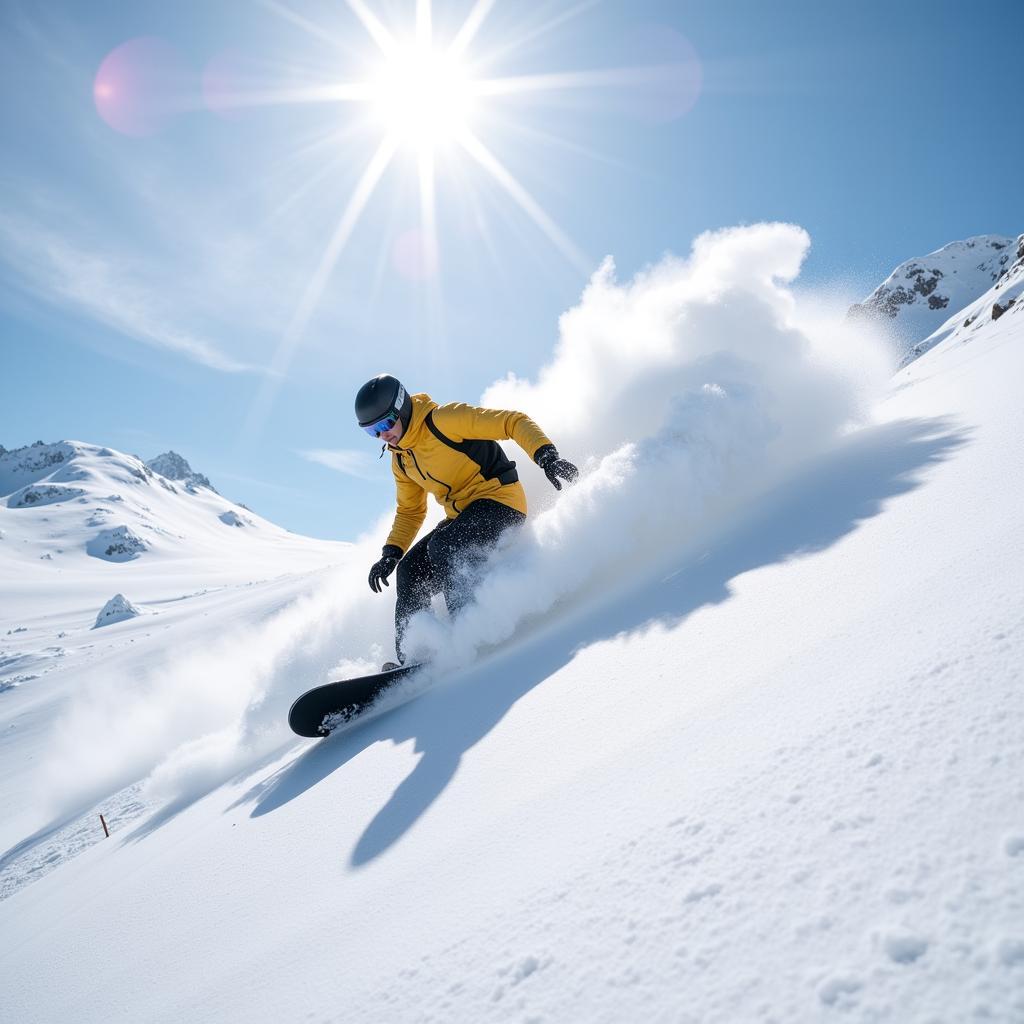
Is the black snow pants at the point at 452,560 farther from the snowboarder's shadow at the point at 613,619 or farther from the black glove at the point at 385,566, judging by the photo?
the snowboarder's shadow at the point at 613,619

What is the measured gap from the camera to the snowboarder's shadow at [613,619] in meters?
2.32

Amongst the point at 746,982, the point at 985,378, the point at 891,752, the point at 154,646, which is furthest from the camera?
the point at 154,646

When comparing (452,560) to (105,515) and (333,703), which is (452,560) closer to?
(333,703)

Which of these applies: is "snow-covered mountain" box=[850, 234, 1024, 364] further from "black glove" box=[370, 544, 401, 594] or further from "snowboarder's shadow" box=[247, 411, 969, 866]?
"black glove" box=[370, 544, 401, 594]

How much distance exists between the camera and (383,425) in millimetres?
4617

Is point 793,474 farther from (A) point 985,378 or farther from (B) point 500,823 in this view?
(B) point 500,823

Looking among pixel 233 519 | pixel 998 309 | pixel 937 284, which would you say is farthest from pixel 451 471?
pixel 233 519

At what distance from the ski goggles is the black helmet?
0.05 ft

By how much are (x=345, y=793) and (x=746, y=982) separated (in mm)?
2092

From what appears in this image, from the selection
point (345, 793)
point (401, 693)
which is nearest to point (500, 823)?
point (345, 793)

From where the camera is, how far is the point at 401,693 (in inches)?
149

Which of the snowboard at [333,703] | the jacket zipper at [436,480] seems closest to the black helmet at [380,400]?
the jacket zipper at [436,480]

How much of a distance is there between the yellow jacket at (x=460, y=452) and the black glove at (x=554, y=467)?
115 mm

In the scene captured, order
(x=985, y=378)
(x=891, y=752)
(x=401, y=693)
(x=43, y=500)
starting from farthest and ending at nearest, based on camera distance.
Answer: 1. (x=43, y=500)
2. (x=985, y=378)
3. (x=401, y=693)
4. (x=891, y=752)
